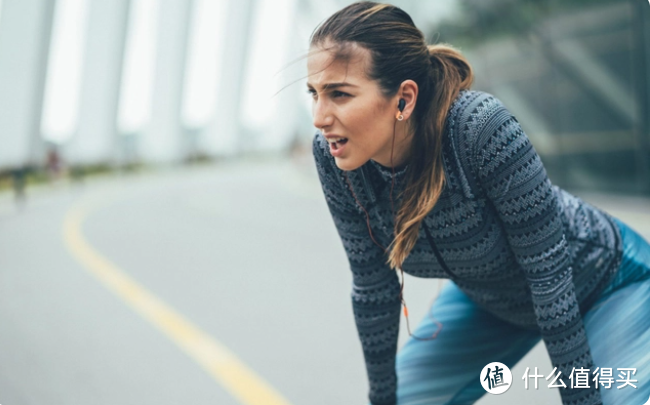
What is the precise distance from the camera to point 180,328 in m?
4.71

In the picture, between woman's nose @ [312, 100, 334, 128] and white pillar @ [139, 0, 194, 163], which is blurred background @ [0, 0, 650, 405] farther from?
white pillar @ [139, 0, 194, 163]

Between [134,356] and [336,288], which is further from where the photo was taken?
[336,288]

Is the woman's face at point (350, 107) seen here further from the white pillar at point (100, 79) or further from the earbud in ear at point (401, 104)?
the white pillar at point (100, 79)

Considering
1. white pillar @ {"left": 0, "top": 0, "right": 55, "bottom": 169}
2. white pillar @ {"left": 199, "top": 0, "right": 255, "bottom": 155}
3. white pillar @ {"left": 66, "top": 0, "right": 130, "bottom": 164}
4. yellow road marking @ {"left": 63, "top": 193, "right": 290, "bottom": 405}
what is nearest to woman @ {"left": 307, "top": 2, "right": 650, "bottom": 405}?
yellow road marking @ {"left": 63, "top": 193, "right": 290, "bottom": 405}

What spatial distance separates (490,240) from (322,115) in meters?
0.53

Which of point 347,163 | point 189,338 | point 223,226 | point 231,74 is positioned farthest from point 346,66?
A: point 231,74

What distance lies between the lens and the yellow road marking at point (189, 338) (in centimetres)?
348

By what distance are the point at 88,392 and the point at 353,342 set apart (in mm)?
1632

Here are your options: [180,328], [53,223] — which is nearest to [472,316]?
[180,328]

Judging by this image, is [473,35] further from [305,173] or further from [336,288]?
[305,173]

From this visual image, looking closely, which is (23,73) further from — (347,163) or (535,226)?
(535,226)

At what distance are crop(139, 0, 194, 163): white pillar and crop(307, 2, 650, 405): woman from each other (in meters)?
28.6

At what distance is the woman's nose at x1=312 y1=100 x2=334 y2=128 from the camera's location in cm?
153

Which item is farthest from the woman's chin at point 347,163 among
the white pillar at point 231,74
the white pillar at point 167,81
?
the white pillar at point 231,74
